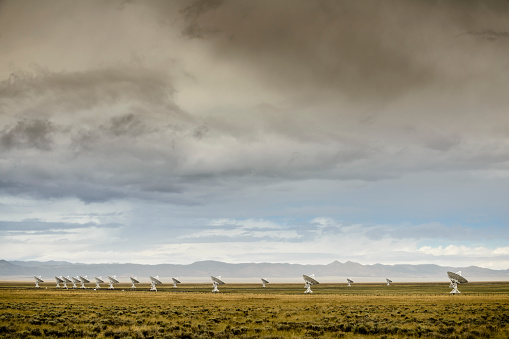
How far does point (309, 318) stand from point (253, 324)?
21.7 feet

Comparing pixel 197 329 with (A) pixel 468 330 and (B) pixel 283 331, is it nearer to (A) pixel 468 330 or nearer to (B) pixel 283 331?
(B) pixel 283 331

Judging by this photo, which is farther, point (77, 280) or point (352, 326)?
point (77, 280)

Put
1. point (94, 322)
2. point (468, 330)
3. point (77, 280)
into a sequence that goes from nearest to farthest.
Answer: point (468, 330)
point (94, 322)
point (77, 280)

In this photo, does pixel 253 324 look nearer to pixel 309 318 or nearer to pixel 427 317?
pixel 309 318

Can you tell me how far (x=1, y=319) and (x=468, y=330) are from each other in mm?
36540

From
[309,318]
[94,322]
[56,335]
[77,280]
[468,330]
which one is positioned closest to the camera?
[56,335]

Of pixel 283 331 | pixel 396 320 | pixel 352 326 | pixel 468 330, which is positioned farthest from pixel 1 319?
pixel 468 330

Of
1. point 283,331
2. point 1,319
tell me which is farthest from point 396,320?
point 1,319

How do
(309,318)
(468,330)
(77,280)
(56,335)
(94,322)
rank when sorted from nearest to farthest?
(56,335)
(468,330)
(94,322)
(309,318)
(77,280)

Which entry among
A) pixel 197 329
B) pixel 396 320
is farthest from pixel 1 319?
pixel 396 320

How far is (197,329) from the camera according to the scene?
29656mm

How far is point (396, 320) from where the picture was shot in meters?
34.8

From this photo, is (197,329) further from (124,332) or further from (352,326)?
(352,326)

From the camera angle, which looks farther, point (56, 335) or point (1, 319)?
point (1, 319)
